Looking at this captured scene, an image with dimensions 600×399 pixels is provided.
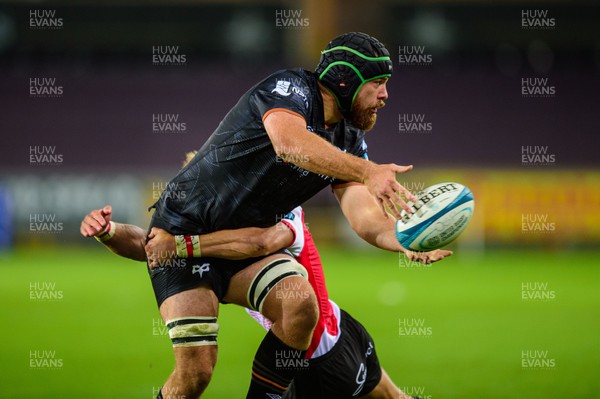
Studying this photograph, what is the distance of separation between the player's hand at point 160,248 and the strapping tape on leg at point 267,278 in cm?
55

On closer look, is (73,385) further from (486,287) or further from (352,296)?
(486,287)

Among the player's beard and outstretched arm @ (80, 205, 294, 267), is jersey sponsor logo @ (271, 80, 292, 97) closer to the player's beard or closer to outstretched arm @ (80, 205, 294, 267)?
the player's beard

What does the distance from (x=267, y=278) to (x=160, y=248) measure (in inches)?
27.6

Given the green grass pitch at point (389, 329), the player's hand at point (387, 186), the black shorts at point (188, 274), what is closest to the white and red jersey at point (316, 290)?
the black shorts at point (188, 274)

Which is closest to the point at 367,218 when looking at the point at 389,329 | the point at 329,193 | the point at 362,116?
the point at 362,116

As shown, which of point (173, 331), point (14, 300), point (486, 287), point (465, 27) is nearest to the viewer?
point (173, 331)

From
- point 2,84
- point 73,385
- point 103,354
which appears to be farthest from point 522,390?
point 2,84

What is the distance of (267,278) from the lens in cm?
579

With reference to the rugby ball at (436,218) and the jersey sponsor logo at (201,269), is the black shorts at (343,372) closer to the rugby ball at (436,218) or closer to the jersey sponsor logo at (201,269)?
the jersey sponsor logo at (201,269)

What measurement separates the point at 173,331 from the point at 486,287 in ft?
31.2

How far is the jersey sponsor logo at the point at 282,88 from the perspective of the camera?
5.26m

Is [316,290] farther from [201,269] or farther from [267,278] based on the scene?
[201,269]

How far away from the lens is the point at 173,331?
5.55 metres

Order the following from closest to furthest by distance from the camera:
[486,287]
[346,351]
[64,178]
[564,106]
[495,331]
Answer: [346,351] → [495,331] → [486,287] → [64,178] → [564,106]
